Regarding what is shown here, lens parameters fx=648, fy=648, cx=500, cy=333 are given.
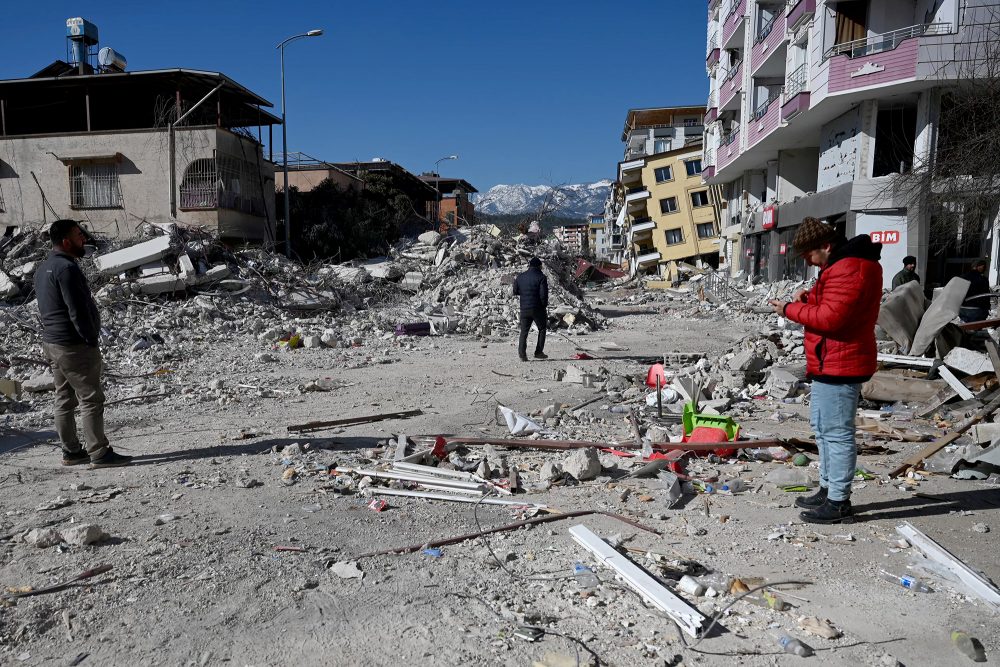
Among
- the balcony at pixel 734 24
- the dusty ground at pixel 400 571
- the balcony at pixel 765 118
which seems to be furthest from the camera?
the balcony at pixel 734 24

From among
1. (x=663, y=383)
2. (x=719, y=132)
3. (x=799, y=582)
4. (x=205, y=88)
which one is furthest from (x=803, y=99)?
(x=799, y=582)

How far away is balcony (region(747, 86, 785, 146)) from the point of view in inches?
1019

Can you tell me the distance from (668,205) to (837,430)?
168 ft

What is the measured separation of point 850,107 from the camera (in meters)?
22.0

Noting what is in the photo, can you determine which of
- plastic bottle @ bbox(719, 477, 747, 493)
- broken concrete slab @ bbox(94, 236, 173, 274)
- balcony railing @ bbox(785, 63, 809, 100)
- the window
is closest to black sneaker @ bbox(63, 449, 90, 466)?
plastic bottle @ bbox(719, 477, 747, 493)

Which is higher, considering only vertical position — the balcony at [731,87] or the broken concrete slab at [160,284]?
the balcony at [731,87]

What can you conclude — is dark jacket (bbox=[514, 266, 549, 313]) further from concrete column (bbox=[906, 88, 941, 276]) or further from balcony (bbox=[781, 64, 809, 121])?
balcony (bbox=[781, 64, 809, 121])

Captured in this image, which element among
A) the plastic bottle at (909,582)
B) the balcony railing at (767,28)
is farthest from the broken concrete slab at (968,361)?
the balcony railing at (767,28)

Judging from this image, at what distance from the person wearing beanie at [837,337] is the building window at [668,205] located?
165 feet

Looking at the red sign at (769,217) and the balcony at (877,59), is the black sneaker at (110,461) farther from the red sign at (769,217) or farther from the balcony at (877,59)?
the red sign at (769,217)

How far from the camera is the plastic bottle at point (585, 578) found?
3.15 m

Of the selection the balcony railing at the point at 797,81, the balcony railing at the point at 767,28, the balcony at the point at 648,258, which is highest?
the balcony railing at the point at 767,28

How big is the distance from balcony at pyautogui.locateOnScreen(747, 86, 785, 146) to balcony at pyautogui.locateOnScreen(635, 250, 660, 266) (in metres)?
22.8

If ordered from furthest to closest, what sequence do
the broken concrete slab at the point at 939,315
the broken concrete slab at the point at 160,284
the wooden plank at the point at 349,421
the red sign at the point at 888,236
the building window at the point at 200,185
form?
the building window at the point at 200,185 → the red sign at the point at 888,236 → the broken concrete slab at the point at 160,284 → the broken concrete slab at the point at 939,315 → the wooden plank at the point at 349,421
